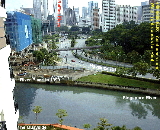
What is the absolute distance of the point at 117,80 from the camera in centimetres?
1661

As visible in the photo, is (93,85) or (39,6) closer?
(93,85)

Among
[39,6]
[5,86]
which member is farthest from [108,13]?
[5,86]

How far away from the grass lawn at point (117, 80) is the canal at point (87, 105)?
125cm

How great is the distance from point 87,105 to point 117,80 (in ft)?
15.0

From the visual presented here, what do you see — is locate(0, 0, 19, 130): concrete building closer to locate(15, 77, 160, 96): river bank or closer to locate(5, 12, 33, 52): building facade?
locate(15, 77, 160, 96): river bank

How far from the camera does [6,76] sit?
313 centimetres

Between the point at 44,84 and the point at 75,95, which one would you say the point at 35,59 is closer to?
the point at 44,84

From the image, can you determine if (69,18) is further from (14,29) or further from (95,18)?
(14,29)

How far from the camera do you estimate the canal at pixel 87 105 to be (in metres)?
10.8

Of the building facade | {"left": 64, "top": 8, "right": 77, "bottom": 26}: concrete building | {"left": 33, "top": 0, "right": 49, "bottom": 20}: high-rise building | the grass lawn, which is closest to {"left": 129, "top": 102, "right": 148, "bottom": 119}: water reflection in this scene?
the grass lawn

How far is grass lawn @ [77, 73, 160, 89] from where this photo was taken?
50.4 ft

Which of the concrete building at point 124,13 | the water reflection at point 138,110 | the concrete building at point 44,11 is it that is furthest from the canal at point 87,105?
the concrete building at point 44,11

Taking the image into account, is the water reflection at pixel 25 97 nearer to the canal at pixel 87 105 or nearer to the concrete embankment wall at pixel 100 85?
the canal at pixel 87 105

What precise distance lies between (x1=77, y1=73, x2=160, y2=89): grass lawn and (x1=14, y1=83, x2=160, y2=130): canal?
49.3 inches
